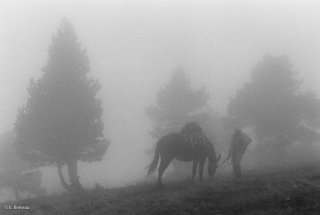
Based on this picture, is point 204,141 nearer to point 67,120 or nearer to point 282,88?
point 67,120

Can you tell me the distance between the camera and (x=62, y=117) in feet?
89.9

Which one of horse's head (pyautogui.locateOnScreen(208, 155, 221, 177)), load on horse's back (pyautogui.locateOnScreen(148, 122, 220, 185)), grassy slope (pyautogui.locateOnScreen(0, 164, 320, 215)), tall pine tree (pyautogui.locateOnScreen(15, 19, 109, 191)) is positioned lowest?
grassy slope (pyautogui.locateOnScreen(0, 164, 320, 215))

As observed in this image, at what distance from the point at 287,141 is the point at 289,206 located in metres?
28.0

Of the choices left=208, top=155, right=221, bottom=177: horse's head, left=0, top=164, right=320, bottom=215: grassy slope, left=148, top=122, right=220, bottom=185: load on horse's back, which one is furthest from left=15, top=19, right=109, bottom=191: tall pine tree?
left=0, top=164, right=320, bottom=215: grassy slope

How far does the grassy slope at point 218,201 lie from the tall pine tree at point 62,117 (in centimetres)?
1401

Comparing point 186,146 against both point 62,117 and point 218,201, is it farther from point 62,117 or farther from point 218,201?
point 62,117

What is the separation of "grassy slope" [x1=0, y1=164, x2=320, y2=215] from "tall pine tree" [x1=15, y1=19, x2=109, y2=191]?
14006 mm

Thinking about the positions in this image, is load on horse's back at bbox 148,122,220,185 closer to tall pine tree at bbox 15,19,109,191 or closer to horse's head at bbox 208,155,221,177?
horse's head at bbox 208,155,221,177

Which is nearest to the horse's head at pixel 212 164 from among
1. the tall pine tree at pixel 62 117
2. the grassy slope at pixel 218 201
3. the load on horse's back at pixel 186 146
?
the load on horse's back at pixel 186 146

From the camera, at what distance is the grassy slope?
31.2ft

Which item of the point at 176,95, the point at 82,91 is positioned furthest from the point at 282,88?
the point at 82,91

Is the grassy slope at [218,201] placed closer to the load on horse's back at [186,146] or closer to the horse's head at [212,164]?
the load on horse's back at [186,146]

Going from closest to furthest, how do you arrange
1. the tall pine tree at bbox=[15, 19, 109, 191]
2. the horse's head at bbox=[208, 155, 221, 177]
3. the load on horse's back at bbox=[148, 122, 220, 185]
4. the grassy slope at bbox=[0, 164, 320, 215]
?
1. the grassy slope at bbox=[0, 164, 320, 215]
2. the load on horse's back at bbox=[148, 122, 220, 185]
3. the horse's head at bbox=[208, 155, 221, 177]
4. the tall pine tree at bbox=[15, 19, 109, 191]

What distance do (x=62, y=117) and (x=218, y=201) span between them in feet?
60.9
